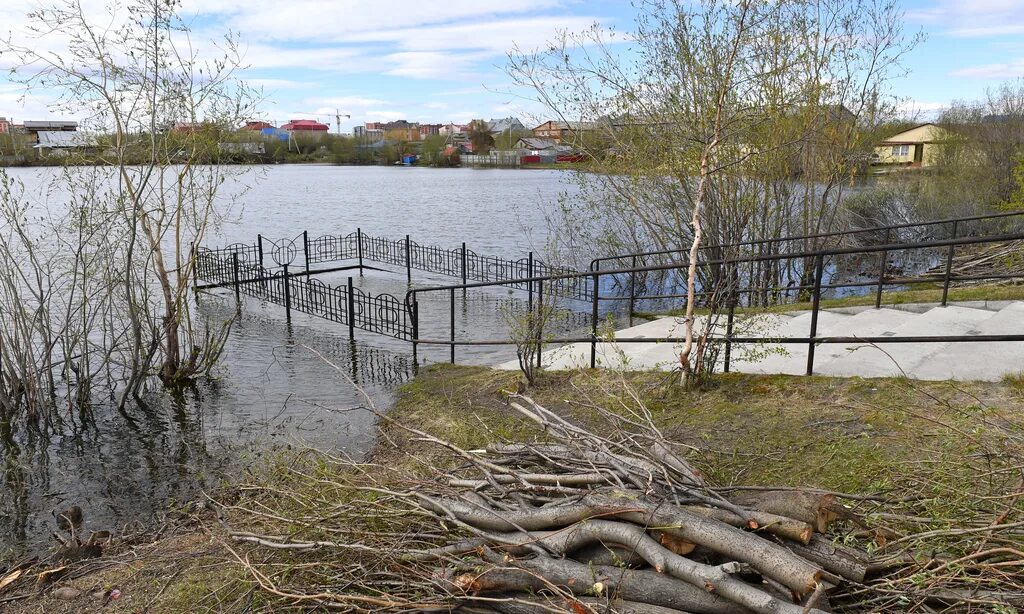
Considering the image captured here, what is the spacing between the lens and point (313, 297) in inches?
600

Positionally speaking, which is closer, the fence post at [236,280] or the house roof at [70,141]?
the house roof at [70,141]

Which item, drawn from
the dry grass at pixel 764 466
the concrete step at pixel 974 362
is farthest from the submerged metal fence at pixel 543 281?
the dry grass at pixel 764 466

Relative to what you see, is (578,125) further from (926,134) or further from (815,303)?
(926,134)

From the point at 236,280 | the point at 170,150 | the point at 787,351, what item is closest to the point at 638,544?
the point at 787,351

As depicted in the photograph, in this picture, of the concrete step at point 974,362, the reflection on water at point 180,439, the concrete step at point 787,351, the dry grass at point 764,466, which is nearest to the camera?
the dry grass at point 764,466

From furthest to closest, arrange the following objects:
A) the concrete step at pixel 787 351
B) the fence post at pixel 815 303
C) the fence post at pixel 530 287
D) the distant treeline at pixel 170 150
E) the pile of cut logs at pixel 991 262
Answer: the pile of cut logs at pixel 991 262, the fence post at pixel 530 287, the distant treeline at pixel 170 150, the concrete step at pixel 787 351, the fence post at pixel 815 303

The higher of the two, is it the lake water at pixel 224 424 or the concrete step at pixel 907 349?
the concrete step at pixel 907 349

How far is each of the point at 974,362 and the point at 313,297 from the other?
12138 millimetres

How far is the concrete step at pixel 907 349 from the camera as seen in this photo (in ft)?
20.0

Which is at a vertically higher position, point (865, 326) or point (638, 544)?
point (865, 326)

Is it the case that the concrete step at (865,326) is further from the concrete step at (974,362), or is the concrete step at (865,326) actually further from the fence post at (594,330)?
the fence post at (594,330)

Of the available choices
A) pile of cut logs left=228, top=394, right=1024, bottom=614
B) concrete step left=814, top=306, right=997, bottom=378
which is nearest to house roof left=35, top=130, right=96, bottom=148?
pile of cut logs left=228, top=394, right=1024, bottom=614

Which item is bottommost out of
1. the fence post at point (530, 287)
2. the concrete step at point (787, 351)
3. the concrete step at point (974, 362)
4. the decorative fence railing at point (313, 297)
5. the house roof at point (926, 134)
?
the decorative fence railing at point (313, 297)

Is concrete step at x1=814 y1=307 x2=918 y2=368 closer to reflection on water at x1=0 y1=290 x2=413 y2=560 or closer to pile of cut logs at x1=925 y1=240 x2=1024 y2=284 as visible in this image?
reflection on water at x1=0 y1=290 x2=413 y2=560
